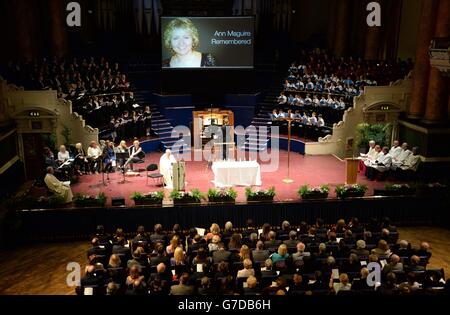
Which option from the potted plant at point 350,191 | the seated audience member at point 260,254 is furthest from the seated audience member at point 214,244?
the potted plant at point 350,191

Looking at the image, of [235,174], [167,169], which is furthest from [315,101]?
[167,169]

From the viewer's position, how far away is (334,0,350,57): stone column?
24.5 meters

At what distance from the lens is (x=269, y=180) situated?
17172 mm

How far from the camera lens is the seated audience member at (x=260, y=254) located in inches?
399

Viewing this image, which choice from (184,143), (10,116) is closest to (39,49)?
(10,116)

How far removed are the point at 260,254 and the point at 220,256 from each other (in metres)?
0.82

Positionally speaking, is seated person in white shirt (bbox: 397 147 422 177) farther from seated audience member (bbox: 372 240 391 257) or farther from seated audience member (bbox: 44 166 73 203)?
seated audience member (bbox: 44 166 73 203)

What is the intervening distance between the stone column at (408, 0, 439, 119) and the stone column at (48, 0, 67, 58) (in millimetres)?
14722

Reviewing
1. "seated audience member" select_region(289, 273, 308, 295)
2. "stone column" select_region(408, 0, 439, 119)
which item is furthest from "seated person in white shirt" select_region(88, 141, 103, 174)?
"stone column" select_region(408, 0, 439, 119)

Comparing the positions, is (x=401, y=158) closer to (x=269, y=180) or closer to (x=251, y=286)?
(x=269, y=180)

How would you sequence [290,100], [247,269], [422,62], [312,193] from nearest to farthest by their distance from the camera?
1. [247,269]
2. [312,193]
3. [422,62]
4. [290,100]

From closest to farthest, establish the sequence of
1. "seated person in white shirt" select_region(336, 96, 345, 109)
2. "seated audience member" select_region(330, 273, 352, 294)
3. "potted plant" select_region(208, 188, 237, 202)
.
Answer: "seated audience member" select_region(330, 273, 352, 294), "potted plant" select_region(208, 188, 237, 202), "seated person in white shirt" select_region(336, 96, 345, 109)
